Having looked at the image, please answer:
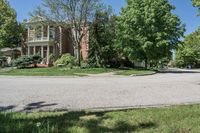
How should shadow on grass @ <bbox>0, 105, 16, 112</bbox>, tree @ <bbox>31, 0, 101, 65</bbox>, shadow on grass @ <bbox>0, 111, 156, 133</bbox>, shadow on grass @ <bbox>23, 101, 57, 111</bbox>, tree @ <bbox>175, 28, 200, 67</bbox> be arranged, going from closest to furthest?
shadow on grass @ <bbox>0, 111, 156, 133</bbox> → shadow on grass @ <bbox>0, 105, 16, 112</bbox> → shadow on grass @ <bbox>23, 101, 57, 111</bbox> → tree @ <bbox>31, 0, 101, 65</bbox> → tree @ <bbox>175, 28, 200, 67</bbox>

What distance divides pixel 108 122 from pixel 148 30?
114 ft

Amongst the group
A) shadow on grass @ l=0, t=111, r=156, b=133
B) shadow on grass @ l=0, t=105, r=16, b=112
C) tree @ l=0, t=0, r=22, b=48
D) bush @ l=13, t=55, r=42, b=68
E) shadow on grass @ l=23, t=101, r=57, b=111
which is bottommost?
shadow on grass @ l=0, t=105, r=16, b=112

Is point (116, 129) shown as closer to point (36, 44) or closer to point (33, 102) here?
point (33, 102)

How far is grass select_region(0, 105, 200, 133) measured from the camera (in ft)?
20.0

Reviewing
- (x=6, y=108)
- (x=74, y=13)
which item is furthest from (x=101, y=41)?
(x=6, y=108)

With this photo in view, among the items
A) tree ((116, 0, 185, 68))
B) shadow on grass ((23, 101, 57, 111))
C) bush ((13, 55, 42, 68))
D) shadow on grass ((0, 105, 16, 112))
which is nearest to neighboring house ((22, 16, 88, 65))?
bush ((13, 55, 42, 68))

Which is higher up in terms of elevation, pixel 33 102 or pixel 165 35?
pixel 165 35

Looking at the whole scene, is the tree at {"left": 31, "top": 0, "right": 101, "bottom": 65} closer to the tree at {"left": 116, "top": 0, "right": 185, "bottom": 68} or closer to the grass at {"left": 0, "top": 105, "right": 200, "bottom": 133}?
the tree at {"left": 116, "top": 0, "right": 185, "bottom": 68}

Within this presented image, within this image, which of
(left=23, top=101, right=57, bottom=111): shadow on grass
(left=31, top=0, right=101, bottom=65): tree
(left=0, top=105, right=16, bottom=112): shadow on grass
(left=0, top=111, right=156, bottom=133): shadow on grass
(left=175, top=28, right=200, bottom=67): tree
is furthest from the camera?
(left=175, top=28, right=200, bottom=67): tree

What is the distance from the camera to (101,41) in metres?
41.7

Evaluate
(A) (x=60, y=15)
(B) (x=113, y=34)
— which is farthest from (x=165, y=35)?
(A) (x=60, y=15)

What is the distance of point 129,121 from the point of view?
6883 mm

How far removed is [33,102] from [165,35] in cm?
3155

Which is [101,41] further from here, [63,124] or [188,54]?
[188,54]
